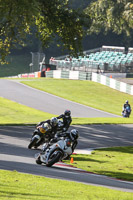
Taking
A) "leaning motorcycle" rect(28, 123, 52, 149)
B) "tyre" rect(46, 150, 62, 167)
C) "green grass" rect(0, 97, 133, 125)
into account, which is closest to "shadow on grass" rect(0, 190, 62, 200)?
"tyre" rect(46, 150, 62, 167)

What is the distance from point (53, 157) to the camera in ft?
48.0

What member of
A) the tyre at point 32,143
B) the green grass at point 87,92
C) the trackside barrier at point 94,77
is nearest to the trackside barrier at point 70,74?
the trackside barrier at point 94,77

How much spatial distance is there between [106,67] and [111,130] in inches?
1168

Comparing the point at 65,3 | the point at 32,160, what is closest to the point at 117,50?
the point at 65,3

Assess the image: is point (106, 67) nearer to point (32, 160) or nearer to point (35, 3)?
point (35, 3)

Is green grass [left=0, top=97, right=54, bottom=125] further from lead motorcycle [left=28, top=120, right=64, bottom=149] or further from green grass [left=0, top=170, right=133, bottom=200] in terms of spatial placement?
green grass [left=0, top=170, right=133, bottom=200]

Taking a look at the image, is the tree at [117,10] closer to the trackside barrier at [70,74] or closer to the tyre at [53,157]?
the trackside barrier at [70,74]

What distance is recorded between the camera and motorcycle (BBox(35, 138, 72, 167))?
1456 centimetres

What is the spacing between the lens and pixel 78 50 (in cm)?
2489

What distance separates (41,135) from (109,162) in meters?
2.75

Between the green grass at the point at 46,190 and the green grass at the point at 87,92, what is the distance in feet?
88.8

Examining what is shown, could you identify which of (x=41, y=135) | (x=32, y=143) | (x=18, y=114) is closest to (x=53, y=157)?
(x=41, y=135)

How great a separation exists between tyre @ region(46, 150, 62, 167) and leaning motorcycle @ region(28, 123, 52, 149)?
9.97 ft

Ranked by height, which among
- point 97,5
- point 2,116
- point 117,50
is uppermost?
point 97,5
